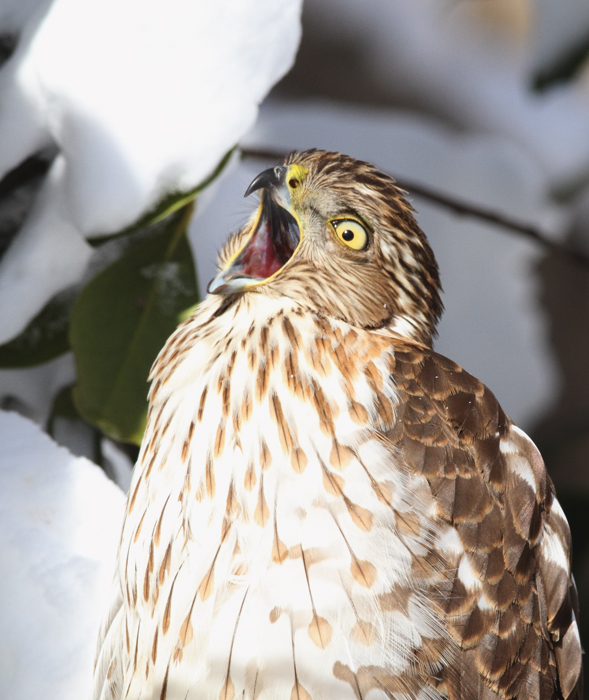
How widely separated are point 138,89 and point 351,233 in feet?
1.07

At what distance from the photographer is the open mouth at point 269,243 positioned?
680mm

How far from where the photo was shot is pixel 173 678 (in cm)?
60

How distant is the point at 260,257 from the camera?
2.26 feet

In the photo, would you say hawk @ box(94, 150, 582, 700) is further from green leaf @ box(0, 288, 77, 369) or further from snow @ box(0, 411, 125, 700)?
green leaf @ box(0, 288, 77, 369)

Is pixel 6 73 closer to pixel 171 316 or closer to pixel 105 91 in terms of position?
pixel 105 91

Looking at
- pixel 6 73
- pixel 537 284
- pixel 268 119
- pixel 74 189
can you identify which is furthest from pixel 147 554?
pixel 537 284

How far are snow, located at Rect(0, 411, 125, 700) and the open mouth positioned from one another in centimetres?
35

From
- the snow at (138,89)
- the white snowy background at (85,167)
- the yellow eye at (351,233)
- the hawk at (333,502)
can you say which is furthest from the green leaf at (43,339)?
the yellow eye at (351,233)

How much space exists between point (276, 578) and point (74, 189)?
52cm

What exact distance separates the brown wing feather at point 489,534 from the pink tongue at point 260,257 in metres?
0.16

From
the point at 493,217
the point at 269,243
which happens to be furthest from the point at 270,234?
the point at 493,217

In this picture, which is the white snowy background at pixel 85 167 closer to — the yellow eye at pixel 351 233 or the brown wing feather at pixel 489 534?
the yellow eye at pixel 351 233

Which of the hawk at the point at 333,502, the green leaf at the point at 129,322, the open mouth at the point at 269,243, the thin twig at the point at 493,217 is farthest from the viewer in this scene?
the thin twig at the point at 493,217

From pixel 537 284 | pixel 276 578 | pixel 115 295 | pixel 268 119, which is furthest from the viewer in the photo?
pixel 537 284
